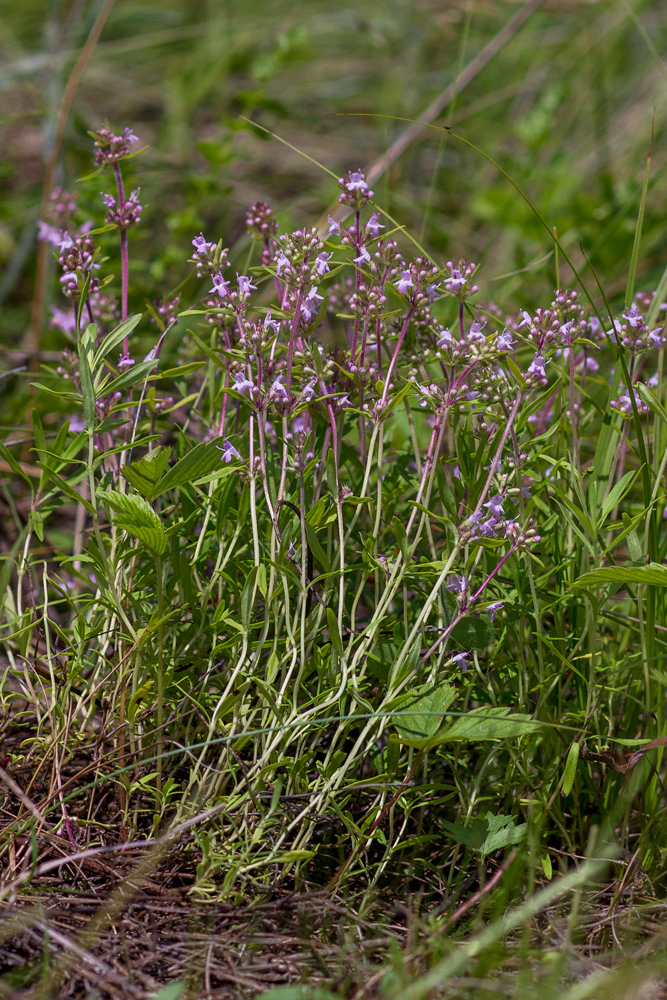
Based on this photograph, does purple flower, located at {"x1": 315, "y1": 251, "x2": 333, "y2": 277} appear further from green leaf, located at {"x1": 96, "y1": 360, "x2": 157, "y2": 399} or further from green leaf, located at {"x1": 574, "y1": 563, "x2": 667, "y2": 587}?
green leaf, located at {"x1": 574, "y1": 563, "x2": 667, "y2": 587}

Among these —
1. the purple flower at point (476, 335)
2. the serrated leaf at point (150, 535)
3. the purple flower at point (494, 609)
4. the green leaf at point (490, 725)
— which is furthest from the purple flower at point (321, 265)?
the green leaf at point (490, 725)

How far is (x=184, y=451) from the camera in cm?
170

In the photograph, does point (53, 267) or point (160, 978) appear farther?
point (53, 267)

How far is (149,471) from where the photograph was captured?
1.31 meters

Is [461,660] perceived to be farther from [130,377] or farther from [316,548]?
[130,377]

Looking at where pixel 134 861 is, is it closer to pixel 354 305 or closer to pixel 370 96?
pixel 354 305

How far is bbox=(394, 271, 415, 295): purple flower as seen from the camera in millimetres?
1434

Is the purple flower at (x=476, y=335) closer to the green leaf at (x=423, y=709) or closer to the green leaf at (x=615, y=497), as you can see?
the green leaf at (x=615, y=497)

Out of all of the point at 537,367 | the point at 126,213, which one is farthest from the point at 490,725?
the point at 126,213

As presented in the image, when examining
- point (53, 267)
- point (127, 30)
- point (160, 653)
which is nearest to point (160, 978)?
point (160, 653)

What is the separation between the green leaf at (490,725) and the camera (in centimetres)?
130

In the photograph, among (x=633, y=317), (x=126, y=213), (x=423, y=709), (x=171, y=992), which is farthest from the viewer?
(x=126, y=213)

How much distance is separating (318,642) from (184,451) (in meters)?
0.46

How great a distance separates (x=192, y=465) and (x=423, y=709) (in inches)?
21.0
